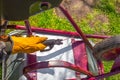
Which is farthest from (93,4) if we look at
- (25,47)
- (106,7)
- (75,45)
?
(25,47)

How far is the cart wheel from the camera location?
2.62 meters

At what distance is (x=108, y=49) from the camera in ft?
8.80

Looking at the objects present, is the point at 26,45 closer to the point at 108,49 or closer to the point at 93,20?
the point at 108,49

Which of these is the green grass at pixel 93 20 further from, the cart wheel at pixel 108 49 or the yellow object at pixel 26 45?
the yellow object at pixel 26 45

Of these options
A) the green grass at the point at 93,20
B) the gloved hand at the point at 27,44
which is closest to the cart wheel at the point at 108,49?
the gloved hand at the point at 27,44

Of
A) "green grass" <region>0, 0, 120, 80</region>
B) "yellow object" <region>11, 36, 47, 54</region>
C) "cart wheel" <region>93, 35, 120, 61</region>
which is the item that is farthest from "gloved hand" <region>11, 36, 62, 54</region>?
"green grass" <region>0, 0, 120, 80</region>

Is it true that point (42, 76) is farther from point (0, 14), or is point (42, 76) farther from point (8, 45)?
point (0, 14)

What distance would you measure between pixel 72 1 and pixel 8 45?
5.81 feet

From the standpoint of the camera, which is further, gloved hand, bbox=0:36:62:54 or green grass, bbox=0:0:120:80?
→ green grass, bbox=0:0:120:80

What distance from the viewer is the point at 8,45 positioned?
7.74 feet

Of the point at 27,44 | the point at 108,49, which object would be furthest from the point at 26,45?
the point at 108,49

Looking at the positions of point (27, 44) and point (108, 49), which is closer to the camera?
point (27, 44)

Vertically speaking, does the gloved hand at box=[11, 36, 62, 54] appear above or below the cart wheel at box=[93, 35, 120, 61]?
above

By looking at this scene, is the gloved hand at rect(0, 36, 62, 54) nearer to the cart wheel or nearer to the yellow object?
the yellow object
